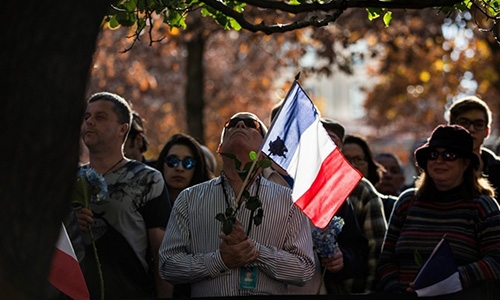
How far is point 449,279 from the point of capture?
7008mm

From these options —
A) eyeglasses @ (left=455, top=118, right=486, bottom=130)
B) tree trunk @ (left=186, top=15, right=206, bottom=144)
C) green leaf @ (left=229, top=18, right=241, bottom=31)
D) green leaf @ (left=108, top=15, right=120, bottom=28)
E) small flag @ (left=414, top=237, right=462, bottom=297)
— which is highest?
tree trunk @ (left=186, top=15, right=206, bottom=144)

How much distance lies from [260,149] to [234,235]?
19.1 inches

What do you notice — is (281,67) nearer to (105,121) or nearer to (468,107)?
(468,107)

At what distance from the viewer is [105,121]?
26.1 feet

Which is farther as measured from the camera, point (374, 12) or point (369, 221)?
point (369, 221)

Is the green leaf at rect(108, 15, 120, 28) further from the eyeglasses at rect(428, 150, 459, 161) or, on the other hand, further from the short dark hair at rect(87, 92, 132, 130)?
the eyeglasses at rect(428, 150, 459, 161)

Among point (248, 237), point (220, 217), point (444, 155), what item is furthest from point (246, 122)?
point (444, 155)

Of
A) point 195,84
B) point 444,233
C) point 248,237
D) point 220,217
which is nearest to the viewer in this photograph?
point 220,217

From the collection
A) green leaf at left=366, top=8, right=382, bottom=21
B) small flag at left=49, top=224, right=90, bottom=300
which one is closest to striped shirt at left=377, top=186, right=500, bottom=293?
green leaf at left=366, top=8, right=382, bottom=21

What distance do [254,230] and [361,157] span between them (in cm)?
282

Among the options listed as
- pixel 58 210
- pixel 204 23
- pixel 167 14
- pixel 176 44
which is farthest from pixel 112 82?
pixel 58 210

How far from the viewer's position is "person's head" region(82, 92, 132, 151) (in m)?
7.91

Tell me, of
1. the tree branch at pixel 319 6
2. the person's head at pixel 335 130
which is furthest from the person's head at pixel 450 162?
the person's head at pixel 335 130

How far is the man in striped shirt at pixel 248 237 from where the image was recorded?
7.01 metres
